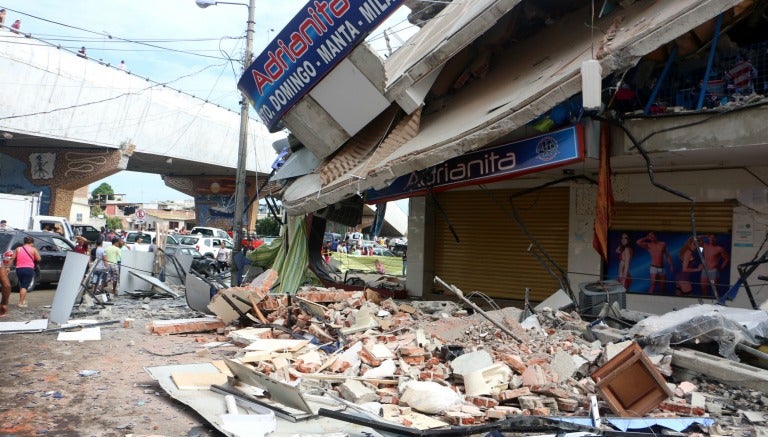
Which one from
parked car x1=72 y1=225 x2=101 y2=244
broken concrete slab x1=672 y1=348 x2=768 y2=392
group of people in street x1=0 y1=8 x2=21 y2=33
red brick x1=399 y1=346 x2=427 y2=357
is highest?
group of people in street x1=0 y1=8 x2=21 y2=33

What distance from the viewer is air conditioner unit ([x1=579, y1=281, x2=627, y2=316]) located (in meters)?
9.52

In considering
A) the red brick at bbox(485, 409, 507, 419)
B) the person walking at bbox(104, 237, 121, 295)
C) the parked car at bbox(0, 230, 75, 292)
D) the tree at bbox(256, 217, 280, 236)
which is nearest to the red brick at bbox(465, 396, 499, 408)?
the red brick at bbox(485, 409, 507, 419)

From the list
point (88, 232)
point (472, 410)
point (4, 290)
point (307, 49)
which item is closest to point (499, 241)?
point (307, 49)

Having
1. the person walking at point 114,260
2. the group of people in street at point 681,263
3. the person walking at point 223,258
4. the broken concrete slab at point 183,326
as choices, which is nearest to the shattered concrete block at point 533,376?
the group of people in street at point 681,263

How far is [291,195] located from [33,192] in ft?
63.3

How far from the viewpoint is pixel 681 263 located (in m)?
11.0

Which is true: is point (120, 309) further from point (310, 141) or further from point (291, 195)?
point (310, 141)

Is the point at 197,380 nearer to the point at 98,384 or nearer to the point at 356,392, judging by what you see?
the point at 98,384

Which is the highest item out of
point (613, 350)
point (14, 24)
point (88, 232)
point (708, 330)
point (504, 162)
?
point (14, 24)

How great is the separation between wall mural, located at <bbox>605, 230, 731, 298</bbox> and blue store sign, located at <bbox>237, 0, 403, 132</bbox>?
6193mm

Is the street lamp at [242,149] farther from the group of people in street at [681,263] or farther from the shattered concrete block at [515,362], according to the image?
the shattered concrete block at [515,362]

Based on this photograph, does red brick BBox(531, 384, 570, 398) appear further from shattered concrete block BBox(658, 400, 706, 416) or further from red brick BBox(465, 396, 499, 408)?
shattered concrete block BBox(658, 400, 706, 416)

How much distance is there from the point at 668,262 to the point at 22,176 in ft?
88.7

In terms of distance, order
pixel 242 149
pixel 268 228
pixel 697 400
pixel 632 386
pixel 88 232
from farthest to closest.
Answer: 1. pixel 268 228
2. pixel 88 232
3. pixel 242 149
4. pixel 697 400
5. pixel 632 386
